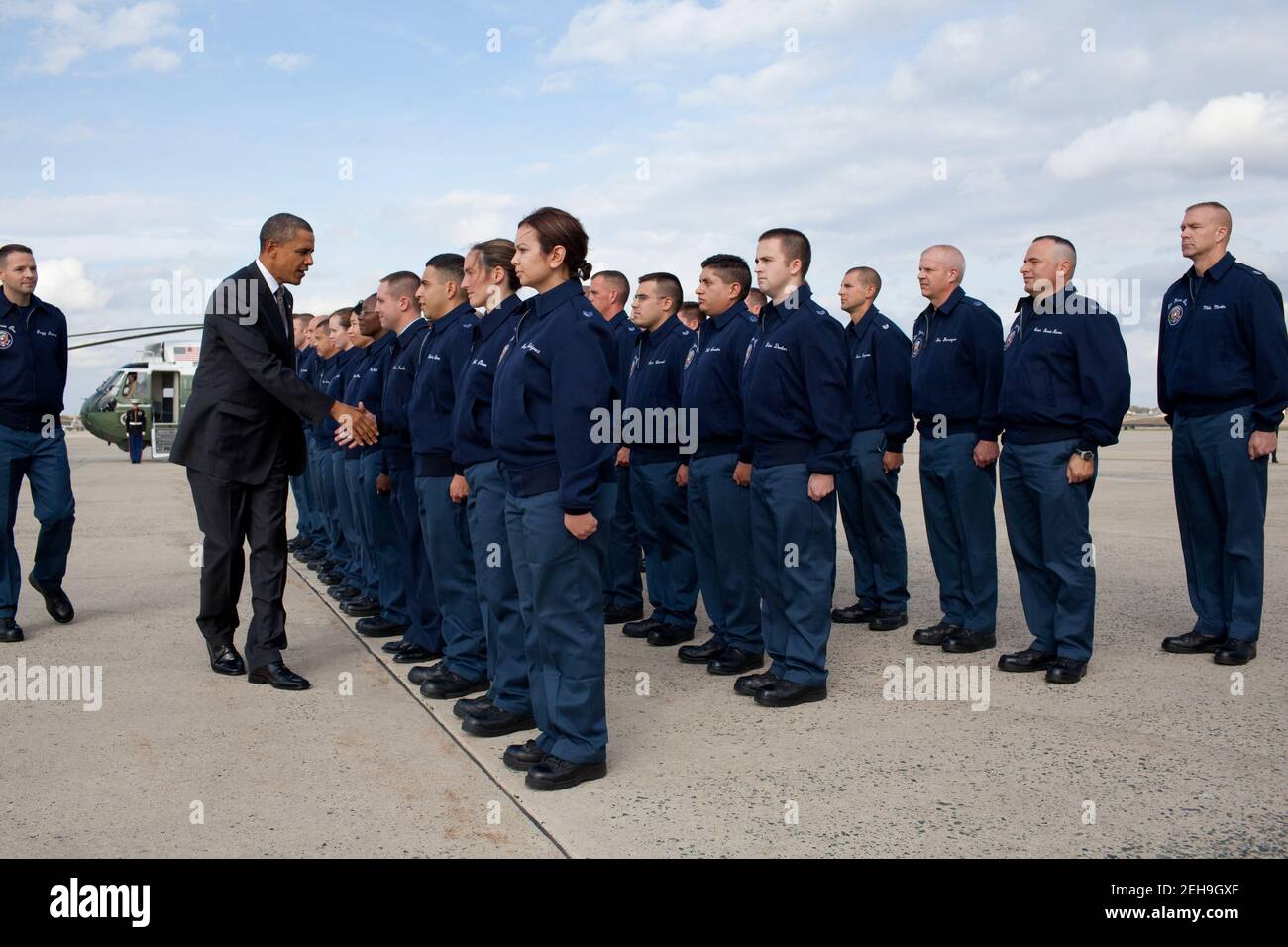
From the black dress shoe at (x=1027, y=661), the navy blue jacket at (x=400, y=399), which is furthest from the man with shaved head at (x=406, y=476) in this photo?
the black dress shoe at (x=1027, y=661)

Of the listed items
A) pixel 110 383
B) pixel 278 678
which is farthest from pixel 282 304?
pixel 110 383

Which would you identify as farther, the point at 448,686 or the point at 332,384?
the point at 332,384

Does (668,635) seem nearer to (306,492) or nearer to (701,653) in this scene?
(701,653)

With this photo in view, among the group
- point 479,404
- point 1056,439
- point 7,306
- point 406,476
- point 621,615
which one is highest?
point 7,306

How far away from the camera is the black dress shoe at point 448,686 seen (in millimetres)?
5215

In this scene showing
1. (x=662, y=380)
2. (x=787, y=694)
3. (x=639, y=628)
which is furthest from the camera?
(x=662, y=380)

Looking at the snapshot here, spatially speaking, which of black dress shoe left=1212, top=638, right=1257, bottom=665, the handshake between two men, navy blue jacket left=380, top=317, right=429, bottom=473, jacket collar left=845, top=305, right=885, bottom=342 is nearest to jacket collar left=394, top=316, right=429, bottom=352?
navy blue jacket left=380, top=317, right=429, bottom=473

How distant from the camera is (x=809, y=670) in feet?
16.8

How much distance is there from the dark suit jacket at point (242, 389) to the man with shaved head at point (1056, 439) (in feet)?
11.7

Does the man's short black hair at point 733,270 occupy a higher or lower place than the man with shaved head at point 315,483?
higher

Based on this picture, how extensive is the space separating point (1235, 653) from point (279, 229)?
17.8 ft

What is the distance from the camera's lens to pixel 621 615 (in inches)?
294

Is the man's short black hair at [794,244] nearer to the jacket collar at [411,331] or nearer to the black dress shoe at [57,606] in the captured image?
the jacket collar at [411,331]
